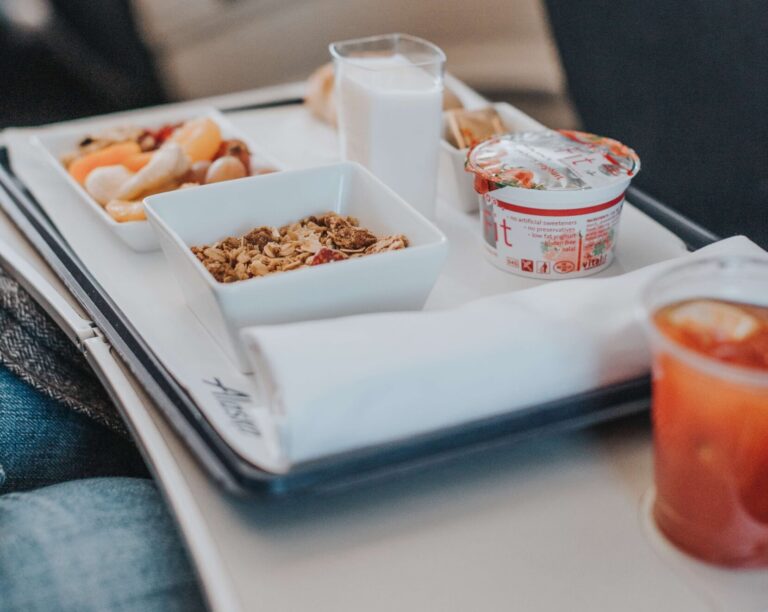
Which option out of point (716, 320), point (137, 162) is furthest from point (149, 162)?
point (716, 320)

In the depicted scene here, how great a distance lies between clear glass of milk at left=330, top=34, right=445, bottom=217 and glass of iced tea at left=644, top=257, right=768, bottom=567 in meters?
0.40

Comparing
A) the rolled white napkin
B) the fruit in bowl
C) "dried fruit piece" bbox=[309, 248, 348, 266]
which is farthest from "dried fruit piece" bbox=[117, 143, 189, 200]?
the rolled white napkin

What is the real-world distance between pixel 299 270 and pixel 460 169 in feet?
1.05

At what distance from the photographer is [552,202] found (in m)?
0.75

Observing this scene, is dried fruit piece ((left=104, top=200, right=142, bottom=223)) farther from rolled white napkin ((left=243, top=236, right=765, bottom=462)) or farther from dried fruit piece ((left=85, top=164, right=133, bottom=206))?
rolled white napkin ((left=243, top=236, right=765, bottom=462))

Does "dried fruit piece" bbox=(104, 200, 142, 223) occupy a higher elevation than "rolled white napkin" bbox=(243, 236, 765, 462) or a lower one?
lower

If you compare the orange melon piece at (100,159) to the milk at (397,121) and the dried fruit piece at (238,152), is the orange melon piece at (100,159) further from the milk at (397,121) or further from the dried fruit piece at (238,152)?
the milk at (397,121)

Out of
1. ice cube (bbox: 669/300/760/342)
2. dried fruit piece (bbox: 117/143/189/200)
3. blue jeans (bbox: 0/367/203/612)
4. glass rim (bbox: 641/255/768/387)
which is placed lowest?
blue jeans (bbox: 0/367/203/612)

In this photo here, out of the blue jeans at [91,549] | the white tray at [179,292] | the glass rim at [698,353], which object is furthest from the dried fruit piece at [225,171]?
the glass rim at [698,353]

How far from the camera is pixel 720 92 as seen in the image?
1651 millimetres

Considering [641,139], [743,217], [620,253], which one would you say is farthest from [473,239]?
[641,139]

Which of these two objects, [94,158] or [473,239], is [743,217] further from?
[94,158]

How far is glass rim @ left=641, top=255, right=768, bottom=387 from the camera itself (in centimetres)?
45

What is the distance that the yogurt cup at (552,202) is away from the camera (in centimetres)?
76
